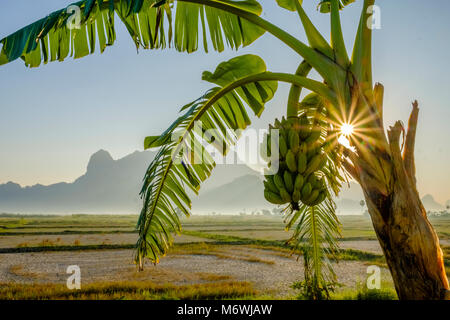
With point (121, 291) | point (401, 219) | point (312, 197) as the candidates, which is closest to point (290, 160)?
point (312, 197)

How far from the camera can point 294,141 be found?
1909 millimetres

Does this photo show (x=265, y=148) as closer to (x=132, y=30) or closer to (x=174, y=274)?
(x=132, y=30)

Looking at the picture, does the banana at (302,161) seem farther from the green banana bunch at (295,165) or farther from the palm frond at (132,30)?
the palm frond at (132,30)

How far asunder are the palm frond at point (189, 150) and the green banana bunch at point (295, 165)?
0.63 m

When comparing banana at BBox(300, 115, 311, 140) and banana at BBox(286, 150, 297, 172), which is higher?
banana at BBox(300, 115, 311, 140)

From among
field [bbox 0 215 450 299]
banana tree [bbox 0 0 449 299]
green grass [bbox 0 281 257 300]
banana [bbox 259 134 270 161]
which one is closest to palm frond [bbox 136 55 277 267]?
Result: banana tree [bbox 0 0 449 299]

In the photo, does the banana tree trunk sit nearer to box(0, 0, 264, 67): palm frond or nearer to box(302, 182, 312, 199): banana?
box(302, 182, 312, 199): banana

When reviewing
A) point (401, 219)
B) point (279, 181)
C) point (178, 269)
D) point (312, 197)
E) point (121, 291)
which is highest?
point (279, 181)

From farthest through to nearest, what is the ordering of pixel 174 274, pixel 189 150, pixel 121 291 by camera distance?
1. pixel 174 274
2. pixel 121 291
3. pixel 189 150

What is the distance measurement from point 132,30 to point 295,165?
5.42 ft

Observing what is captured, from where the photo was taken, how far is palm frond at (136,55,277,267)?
2.41 m

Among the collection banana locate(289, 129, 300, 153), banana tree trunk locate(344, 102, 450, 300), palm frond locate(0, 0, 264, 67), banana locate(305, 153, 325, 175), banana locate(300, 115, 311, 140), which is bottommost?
banana tree trunk locate(344, 102, 450, 300)

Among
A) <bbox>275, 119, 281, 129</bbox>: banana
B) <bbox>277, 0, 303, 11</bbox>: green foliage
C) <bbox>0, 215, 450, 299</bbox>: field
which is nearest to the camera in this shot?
<bbox>275, 119, 281, 129</bbox>: banana

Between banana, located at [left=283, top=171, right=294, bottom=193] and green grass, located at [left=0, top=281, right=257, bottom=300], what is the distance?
1145cm
